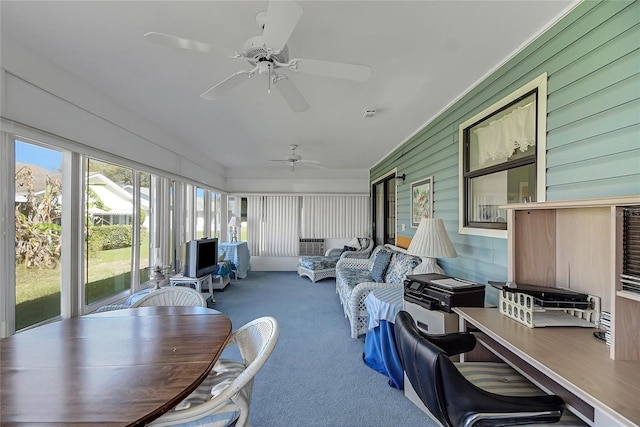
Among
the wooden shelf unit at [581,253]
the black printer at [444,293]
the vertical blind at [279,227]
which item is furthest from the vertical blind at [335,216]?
the wooden shelf unit at [581,253]

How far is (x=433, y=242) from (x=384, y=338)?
0.96 m

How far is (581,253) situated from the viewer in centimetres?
147

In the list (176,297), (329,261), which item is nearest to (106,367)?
(176,297)

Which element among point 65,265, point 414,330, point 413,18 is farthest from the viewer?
point 65,265

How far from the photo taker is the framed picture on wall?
3443 millimetres

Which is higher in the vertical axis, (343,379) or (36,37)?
(36,37)

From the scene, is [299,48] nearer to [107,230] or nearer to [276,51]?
[276,51]

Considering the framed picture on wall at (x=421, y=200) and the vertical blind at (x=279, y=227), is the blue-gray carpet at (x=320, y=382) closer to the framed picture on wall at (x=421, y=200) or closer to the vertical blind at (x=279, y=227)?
the framed picture on wall at (x=421, y=200)

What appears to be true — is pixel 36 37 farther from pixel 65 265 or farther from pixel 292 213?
pixel 292 213

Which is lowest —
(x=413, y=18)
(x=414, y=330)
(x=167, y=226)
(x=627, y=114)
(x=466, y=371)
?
(x=466, y=371)

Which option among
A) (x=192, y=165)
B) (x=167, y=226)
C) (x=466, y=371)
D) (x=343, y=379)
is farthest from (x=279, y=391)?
(x=192, y=165)

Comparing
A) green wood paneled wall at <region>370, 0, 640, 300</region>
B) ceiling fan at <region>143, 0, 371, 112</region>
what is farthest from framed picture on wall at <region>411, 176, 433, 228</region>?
ceiling fan at <region>143, 0, 371, 112</region>

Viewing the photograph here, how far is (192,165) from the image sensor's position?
5.00 metres

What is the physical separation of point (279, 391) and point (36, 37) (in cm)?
312
